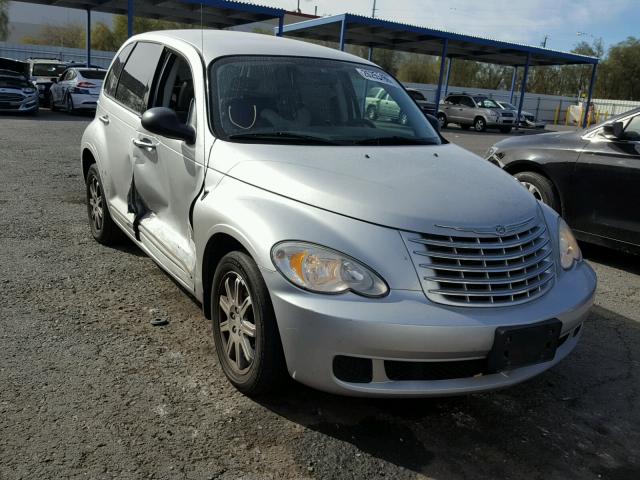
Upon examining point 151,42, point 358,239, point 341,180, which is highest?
point 151,42

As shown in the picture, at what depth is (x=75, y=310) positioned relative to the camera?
400cm

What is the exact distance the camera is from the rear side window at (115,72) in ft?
16.4

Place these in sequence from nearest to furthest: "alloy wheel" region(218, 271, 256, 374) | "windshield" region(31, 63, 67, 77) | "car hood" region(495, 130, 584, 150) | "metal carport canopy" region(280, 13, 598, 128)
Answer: "alloy wheel" region(218, 271, 256, 374)
"car hood" region(495, 130, 584, 150)
"windshield" region(31, 63, 67, 77)
"metal carport canopy" region(280, 13, 598, 128)

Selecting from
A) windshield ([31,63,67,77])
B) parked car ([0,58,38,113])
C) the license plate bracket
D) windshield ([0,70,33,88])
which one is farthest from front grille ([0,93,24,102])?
the license plate bracket

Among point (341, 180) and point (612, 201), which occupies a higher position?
point (341, 180)

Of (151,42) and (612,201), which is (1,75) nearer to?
(151,42)

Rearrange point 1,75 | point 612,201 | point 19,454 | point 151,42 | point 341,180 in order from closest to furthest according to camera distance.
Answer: point 19,454 < point 341,180 < point 151,42 < point 612,201 < point 1,75

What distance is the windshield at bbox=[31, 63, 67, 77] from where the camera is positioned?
23375 mm

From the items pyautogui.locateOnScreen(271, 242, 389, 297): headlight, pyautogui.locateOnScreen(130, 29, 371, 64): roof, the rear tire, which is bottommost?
the rear tire

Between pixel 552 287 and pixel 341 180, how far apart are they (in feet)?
3.80

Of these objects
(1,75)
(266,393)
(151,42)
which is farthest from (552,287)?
(1,75)

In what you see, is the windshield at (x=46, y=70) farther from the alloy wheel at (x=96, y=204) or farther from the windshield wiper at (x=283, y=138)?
the windshield wiper at (x=283, y=138)

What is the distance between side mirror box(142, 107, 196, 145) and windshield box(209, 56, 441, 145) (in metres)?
0.19

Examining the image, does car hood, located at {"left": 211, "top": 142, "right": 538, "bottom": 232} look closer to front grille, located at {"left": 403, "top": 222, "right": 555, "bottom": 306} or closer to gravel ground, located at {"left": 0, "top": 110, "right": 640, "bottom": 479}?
front grille, located at {"left": 403, "top": 222, "right": 555, "bottom": 306}
